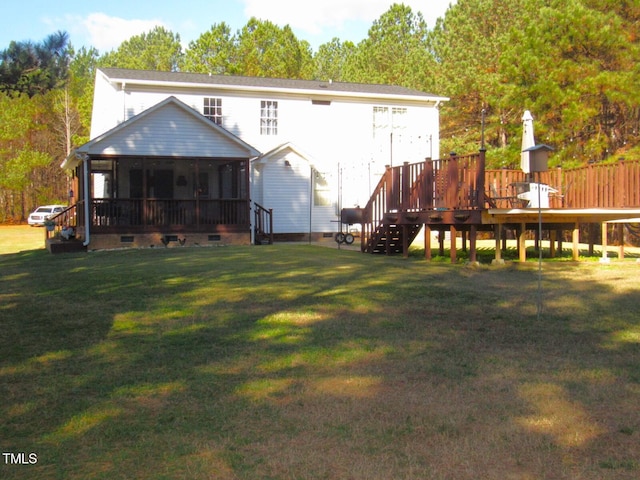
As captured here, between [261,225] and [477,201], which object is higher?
[477,201]

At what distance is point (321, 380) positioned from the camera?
633 cm

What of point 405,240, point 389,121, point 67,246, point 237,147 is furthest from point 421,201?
point 389,121

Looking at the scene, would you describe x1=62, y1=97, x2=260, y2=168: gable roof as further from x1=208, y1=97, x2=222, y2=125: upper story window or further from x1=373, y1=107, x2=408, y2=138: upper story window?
x1=373, y1=107, x2=408, y2=138: upper story window

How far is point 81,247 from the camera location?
21344 mm

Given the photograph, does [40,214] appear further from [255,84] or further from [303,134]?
[303,134]

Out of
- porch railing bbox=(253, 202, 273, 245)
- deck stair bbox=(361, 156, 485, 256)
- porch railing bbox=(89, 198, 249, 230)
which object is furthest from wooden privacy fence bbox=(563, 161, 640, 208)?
porch railing bbox=(89, 198, 249, 230)

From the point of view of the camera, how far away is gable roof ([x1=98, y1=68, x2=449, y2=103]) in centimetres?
2614

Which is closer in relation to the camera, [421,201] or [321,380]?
[321,380]

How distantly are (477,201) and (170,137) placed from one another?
36.8ft

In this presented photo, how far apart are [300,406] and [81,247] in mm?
17176

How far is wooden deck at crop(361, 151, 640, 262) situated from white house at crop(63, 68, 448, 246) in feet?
20.4

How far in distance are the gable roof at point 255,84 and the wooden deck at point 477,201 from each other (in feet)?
34.7

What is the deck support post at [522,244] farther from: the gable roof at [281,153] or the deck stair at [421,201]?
the gable roof at [281,153]

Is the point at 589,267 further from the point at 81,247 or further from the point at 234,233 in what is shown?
the point at 81,247
